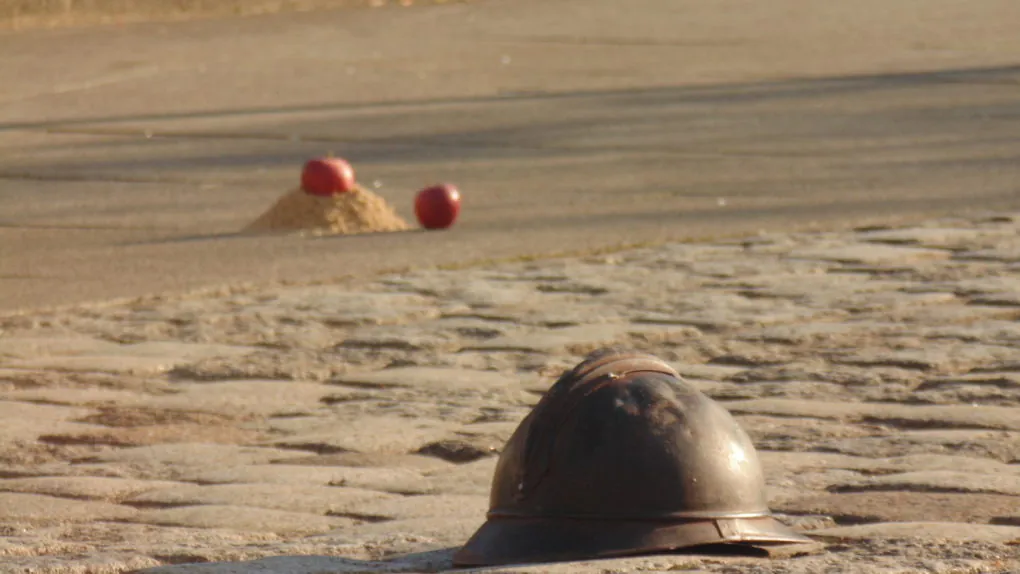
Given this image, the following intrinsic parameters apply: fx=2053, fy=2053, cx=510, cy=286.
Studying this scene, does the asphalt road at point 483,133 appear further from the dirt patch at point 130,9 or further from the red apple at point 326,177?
the dirt patch at point 130,9

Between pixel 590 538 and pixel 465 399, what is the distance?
1.65 m

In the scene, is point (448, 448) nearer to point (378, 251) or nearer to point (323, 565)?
point (323, 565)

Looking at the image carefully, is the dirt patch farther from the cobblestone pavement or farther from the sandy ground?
the cobblestone pavement

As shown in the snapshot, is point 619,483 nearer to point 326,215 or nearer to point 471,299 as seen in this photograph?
point 471,299

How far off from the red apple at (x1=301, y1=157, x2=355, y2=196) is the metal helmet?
15.5 ft

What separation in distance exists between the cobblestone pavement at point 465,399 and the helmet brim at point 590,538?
4 cm

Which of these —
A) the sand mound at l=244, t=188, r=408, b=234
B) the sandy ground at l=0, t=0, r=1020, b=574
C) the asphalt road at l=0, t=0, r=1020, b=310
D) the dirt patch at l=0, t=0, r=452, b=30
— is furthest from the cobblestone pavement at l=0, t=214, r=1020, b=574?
the dirt patch at l=0, t=0, r=452, b=30

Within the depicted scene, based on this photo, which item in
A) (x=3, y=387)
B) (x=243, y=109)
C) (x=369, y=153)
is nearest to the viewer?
(x=3, y=387)

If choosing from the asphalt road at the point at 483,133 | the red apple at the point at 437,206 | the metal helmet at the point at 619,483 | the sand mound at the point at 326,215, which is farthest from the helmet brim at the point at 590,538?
the sand mound at the point at 326,215

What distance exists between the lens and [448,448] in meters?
4.59

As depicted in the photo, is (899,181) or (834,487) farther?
(899,181)

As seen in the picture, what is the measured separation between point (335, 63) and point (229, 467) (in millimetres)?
10830

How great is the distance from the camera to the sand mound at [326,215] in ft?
26.9

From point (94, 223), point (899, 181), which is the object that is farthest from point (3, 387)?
point (899, 181)
